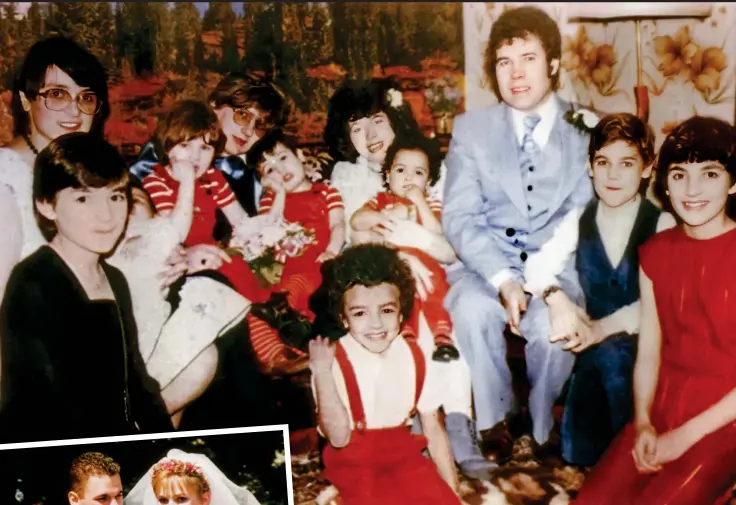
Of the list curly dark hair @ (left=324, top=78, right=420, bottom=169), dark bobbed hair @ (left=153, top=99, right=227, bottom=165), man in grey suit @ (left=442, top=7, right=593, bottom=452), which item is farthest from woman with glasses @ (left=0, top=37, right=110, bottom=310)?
man in grey suit @ (left=442, top=7, right=593, bottom=452)

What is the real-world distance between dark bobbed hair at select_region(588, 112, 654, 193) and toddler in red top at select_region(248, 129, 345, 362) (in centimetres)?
62

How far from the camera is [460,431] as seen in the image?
1997 millimetres

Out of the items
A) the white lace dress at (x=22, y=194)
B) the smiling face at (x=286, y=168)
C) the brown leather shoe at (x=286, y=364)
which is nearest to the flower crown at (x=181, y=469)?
the brown leather shoe at (x=286, y=364)

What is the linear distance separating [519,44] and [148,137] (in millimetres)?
883

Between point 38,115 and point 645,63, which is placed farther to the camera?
point 645,63

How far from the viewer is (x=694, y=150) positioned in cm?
201

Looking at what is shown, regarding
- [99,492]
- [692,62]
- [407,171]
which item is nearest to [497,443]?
[407,171]

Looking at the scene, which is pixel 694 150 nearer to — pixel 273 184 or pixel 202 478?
pixel 273 184

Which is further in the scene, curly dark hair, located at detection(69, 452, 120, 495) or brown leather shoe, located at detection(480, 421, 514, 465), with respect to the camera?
brown leather shoe, located at detection(480, 421, 514, 465)

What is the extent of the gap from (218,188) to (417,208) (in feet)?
1.52

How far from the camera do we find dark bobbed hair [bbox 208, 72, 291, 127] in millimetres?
1968

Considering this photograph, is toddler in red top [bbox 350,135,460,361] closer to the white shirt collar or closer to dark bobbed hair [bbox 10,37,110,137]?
the white shirt collar

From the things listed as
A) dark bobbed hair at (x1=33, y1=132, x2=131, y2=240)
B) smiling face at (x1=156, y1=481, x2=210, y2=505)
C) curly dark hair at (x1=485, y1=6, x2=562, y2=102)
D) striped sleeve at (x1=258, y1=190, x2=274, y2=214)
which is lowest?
smiling face at (x1=156, y1=481, x2=210, y2=505)

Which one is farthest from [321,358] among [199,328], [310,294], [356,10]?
[356,10]
